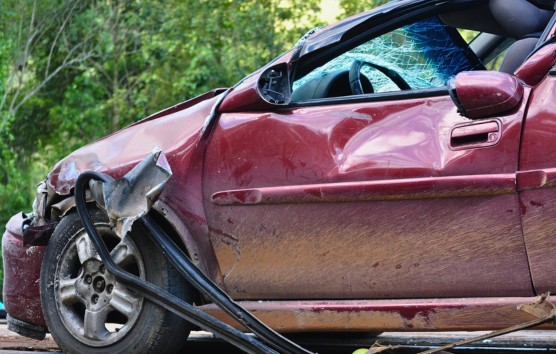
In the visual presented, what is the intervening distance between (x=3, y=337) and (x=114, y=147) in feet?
6.33

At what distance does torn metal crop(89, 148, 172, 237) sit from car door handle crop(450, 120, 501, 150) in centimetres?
119

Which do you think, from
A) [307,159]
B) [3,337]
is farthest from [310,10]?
[307,159]

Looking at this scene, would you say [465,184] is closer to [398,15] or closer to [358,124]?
[358,124]

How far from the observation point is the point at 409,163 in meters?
3.74

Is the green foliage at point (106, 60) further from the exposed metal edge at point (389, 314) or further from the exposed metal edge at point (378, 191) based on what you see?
the exposed metal edge at point (389, 314)

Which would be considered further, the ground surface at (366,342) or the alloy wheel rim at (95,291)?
the ground surface at (366,342)

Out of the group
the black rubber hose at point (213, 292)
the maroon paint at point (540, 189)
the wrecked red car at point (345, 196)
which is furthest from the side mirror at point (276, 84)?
the maroon paint at point (540, 189)

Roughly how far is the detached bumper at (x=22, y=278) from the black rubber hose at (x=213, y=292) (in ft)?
2.84

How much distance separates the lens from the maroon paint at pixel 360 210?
361 cm

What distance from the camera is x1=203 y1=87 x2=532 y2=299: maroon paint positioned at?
3611mm

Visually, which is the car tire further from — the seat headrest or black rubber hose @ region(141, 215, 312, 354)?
the seat headrest

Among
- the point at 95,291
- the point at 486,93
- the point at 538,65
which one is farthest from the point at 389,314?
the point at 95,291

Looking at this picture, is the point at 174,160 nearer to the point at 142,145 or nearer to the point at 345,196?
the point at 142,145

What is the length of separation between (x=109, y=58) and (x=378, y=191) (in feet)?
73.8
